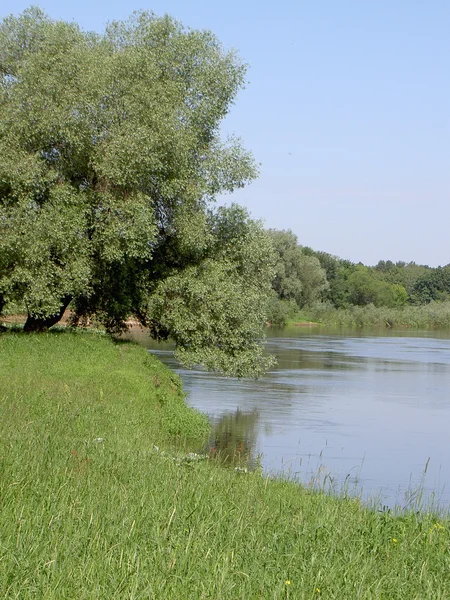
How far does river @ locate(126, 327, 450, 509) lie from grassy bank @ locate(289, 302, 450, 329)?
4662cm

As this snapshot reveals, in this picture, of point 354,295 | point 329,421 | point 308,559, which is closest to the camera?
point 308,559

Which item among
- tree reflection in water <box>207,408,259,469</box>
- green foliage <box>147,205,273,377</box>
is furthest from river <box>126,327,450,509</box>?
green foliage <box>147,205,273,377</box>

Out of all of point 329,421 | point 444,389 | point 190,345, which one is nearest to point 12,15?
point 190,345

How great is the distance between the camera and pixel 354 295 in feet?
382

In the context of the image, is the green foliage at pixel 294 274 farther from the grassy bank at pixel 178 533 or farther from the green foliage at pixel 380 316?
the grassy bank at pixel 178 533

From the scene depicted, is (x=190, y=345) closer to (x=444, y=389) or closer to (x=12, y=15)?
(x=12, y=15)

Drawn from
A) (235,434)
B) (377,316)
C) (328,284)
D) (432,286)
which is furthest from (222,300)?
(432,286)

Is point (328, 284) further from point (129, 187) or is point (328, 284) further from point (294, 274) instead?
point (129, 187)

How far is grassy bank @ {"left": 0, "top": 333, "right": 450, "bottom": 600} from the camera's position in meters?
5.83

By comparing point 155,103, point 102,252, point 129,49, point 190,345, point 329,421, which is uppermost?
point 129,49

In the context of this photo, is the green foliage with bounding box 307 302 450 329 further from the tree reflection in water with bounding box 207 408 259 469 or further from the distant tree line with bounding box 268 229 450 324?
the tree reflection in water with bounding box 207 408 259 469

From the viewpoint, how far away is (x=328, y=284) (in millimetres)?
95938

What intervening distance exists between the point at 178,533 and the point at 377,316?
95.3m

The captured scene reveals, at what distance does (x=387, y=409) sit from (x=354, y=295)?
89779mm
